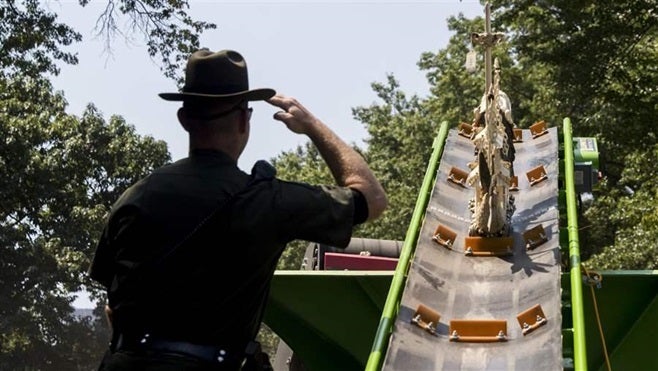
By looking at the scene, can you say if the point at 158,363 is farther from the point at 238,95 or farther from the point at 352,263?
the point at 352,263

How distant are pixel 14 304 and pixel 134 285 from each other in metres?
40.1

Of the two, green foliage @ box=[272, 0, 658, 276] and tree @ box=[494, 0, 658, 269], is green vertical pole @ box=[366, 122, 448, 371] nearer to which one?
green foliage @ box=[272, 0, 658, 276]

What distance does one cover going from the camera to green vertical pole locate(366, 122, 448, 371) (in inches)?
266

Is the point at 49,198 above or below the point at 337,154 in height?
above

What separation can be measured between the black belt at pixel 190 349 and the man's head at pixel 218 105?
0.59 m

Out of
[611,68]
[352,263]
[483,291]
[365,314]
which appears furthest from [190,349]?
[611,68]

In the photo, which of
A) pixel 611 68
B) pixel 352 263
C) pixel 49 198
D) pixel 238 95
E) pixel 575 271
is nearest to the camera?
pixel 238 95

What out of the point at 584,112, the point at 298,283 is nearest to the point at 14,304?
the point at 584,112

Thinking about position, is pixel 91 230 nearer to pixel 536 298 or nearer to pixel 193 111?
pixel 536 298

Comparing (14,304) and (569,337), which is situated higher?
(14,304)

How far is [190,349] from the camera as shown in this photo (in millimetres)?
3648

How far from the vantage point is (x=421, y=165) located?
41688 millimetres

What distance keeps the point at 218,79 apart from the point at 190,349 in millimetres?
829

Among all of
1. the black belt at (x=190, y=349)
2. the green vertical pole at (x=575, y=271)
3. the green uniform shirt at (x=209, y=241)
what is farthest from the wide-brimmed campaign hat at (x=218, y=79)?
the green vertical pole at (x=575, y=271)
